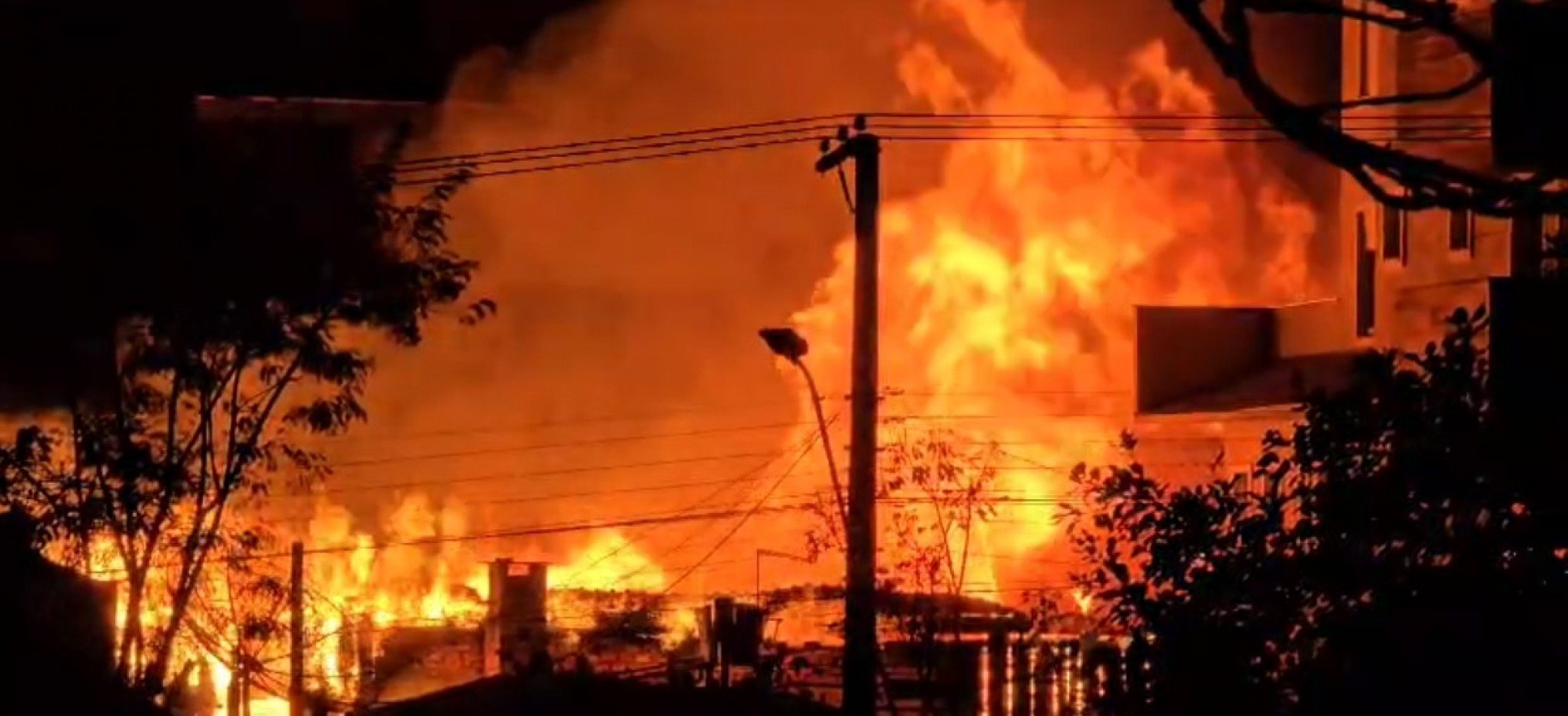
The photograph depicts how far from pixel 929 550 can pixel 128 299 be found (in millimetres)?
11690

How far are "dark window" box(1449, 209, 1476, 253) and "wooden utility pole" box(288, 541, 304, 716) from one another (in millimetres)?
13159

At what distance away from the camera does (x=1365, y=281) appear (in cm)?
2820

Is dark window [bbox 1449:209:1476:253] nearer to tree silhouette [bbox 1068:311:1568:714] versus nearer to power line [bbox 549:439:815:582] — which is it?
tree silhouette [bbox 1068:311:1568:714]

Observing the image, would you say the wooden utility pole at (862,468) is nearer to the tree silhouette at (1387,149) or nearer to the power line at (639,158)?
the tree silhouette at (1387,149)

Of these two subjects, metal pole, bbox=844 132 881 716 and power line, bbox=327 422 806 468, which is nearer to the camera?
metal pole, bbox=844 132 881 716

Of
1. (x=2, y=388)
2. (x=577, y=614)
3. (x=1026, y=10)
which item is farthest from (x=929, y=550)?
(x=1026, y=10)

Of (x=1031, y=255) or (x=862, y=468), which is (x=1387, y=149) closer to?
(x=862, y=468)

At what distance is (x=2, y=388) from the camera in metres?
21.5

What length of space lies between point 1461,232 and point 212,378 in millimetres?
13137

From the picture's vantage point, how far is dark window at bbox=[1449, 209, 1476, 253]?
22953 mm

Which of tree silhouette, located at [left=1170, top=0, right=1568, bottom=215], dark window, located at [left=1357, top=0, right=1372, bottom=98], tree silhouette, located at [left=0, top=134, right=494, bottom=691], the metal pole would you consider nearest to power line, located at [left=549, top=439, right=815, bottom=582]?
dark window, located at [left=1357, top=0, right=1372, bottom=98]

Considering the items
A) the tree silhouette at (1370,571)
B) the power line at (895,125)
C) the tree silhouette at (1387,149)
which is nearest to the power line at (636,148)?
the power line at (895,125)

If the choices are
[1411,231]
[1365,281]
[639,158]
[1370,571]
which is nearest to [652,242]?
[639,158]

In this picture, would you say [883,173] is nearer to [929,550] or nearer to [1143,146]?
[1143,146]
